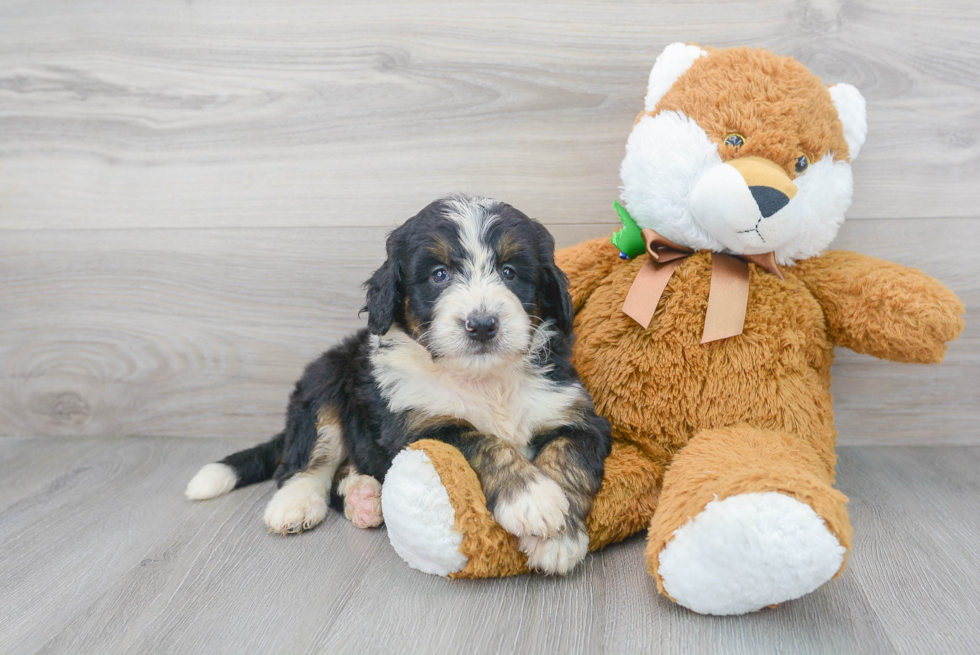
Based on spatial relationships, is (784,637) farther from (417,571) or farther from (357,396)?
(357,396)

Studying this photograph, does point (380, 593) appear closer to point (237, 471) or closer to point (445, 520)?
point (445, 520)

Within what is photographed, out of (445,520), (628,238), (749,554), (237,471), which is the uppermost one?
(628,238)

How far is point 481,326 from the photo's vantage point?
1.50m

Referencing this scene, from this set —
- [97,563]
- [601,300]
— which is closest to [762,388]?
[601,300]

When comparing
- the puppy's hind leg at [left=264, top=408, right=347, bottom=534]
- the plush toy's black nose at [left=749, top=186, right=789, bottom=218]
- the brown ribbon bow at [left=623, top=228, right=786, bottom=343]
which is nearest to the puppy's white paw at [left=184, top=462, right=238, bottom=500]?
the puppy's hind leg at [left=264, top=408, right=347, bottom=534]

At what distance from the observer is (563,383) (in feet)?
5.77

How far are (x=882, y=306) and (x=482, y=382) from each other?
1.04m

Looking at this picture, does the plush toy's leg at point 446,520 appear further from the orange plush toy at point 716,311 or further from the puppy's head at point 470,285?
the puppy's head at point 470,285

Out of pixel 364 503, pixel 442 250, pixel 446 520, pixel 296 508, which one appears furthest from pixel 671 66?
pixel 296 508

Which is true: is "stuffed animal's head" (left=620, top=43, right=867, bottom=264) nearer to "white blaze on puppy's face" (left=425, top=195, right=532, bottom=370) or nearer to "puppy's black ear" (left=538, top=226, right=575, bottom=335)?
"puppy's black ear" (left=538, top=226, right=575, bottom=335)

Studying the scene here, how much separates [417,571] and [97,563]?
0.84 m

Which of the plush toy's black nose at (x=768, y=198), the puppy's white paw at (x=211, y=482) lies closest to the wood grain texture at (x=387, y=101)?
the plush toy's black nose at (x=768, y=198)

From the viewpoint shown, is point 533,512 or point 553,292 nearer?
point 533,512

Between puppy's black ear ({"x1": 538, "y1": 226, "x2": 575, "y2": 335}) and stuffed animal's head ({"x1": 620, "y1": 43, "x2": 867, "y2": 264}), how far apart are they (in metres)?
0.28
